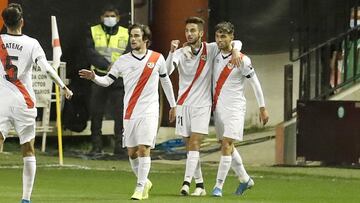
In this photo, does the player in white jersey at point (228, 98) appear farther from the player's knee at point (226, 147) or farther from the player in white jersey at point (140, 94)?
the player in white jersey at point (140, 94)

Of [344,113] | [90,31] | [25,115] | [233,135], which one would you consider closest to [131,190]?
[233,135]

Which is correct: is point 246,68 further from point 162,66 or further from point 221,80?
point 162,66

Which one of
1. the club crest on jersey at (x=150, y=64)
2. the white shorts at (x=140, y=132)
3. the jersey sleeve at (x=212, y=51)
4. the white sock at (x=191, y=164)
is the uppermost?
the jersey sleeve at (x=212, y=51)

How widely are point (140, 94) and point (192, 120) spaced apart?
1.07 m

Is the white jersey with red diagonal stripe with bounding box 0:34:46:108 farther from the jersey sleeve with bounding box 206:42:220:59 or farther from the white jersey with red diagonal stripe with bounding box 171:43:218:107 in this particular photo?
the jersey sleeve with bounding box 206:42:220:59

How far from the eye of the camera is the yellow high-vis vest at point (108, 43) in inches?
937

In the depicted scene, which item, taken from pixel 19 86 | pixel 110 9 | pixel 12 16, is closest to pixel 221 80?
pixel 19 86

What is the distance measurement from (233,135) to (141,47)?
5.54 ft

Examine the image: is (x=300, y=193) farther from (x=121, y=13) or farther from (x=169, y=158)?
(x=121, y=13)

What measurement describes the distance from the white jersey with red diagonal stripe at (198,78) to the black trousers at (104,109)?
6.60 m

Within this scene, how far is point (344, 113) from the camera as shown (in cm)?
2202

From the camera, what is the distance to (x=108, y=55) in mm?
23828

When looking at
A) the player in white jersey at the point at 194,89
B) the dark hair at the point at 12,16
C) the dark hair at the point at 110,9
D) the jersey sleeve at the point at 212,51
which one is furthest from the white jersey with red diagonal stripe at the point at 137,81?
the dark hair at the point at 110,9

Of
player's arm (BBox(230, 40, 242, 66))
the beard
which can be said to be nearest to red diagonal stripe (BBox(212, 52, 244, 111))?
player's arm (BBox(230, 40, 242, 66))
